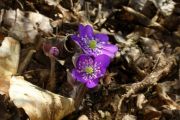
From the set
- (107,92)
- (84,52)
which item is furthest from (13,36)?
(107,92)

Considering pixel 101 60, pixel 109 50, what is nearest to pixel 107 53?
pixel 109 50

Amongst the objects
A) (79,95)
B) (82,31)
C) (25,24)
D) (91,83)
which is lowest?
(79,95)

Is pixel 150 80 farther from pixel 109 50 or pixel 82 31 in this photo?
pixel 82 31

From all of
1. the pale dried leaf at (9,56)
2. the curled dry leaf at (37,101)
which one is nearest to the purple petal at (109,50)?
the curled dry leaf at (37,101)

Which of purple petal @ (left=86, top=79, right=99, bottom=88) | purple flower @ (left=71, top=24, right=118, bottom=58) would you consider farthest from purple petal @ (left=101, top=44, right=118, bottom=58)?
purple petal @ (left=86, top=79, right=99, bottom=88)

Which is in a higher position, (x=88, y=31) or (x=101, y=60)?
(x=88, y=31)

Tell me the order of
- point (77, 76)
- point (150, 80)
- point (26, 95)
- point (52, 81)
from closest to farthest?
1. point (26, 95)
2. point (77, 76)
3. point (52, 81)
4. point (150, 80)
